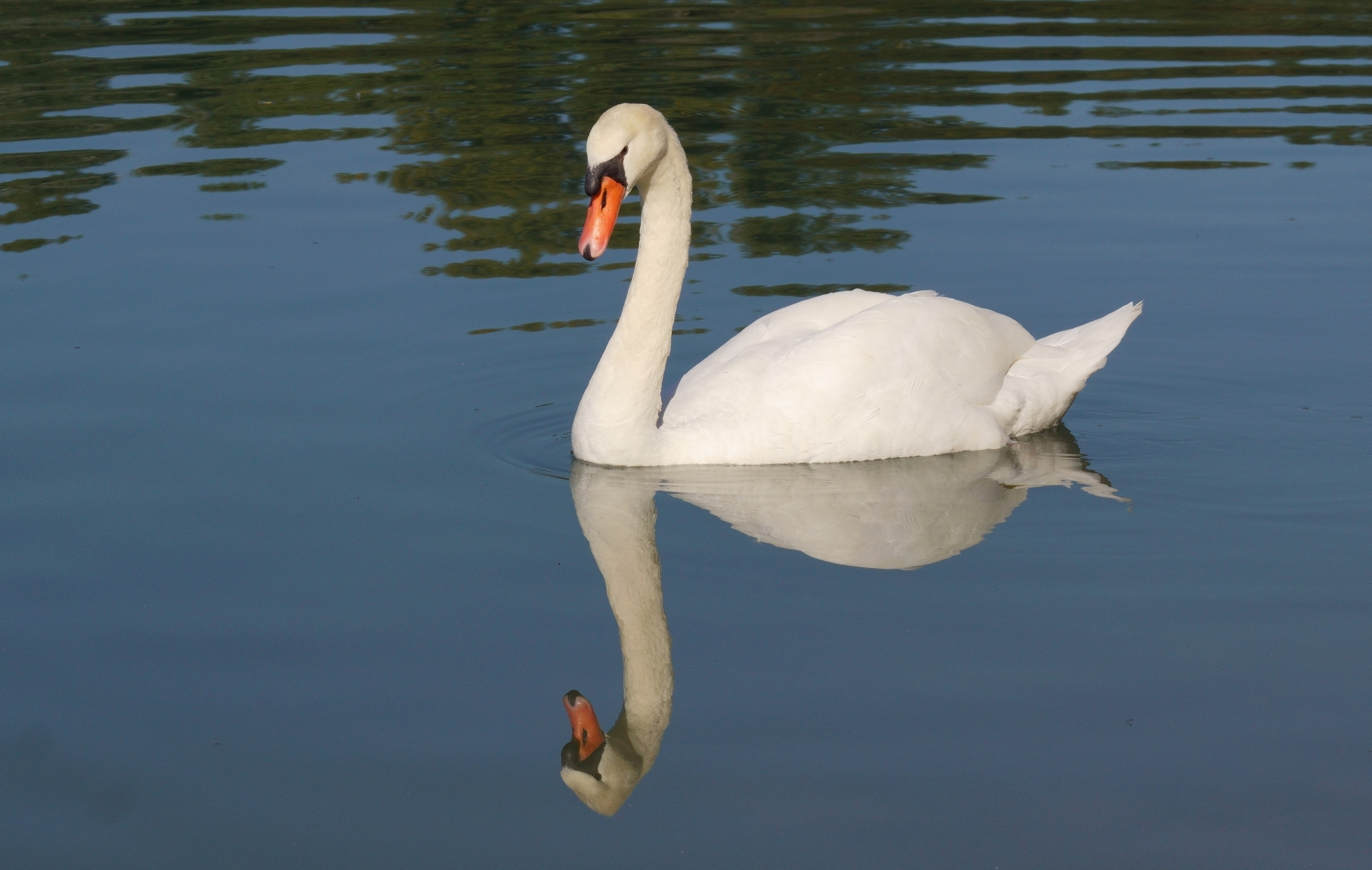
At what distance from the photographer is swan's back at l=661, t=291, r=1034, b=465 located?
7.21 m

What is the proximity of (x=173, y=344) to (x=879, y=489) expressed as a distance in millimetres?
3961

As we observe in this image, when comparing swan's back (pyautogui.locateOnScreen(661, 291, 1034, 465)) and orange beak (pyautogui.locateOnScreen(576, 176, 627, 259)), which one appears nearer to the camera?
orange beak (pyautogui.locateOnScreen(576, 176, 627, 259))

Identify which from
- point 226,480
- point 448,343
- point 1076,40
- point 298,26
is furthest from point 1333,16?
point 226,480

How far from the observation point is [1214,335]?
900 cm

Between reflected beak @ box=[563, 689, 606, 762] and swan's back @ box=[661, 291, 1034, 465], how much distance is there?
84.8 inches

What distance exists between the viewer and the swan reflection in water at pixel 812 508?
5.88m

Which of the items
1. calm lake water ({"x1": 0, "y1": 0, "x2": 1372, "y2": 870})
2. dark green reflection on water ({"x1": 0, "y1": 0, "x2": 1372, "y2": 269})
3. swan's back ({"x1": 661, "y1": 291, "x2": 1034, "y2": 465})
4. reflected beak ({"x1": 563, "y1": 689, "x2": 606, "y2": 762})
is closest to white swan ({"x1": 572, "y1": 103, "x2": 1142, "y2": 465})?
swan's back ({"x1": 661, "y1": 291, "x2": 1034, "y2": 465})

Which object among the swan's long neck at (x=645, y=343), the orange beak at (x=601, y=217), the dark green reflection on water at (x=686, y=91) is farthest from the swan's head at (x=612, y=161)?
the dark green reflection on water at (x=686, y=91)

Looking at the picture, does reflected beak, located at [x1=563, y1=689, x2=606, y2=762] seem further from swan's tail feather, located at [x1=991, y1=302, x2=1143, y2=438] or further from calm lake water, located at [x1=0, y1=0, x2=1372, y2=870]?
swan's tail feather, located at [x1=991, y1=302, x2=1143, y2=438]

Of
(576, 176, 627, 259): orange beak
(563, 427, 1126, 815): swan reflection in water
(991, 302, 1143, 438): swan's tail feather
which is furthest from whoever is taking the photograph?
(991, 302, 1143, 438): swan's tail feather

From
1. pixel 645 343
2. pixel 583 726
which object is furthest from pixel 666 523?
pixel 583 726

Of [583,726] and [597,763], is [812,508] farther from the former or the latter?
[597,763]

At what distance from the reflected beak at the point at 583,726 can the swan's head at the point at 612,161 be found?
1986mm

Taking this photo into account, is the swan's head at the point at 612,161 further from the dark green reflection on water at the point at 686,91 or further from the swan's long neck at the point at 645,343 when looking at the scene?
the dark green reflection on water at the point at 686,91
